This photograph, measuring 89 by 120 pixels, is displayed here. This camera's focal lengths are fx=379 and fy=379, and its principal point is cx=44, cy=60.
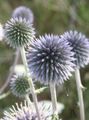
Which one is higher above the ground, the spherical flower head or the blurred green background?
the blurred green background

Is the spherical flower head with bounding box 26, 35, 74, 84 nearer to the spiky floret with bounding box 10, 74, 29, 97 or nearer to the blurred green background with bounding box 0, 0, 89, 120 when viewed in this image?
the spiky floret with bounding box 10, 74, 29, 97

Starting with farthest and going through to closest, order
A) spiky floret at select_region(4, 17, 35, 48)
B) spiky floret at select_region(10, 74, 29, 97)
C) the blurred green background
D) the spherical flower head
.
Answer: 1. the blurred green background
2. spiky floret at select_region(10, 74, 29, 97)
3. spiky floret at select_region(4, 17, 35, 48)
4. the spherical flower head

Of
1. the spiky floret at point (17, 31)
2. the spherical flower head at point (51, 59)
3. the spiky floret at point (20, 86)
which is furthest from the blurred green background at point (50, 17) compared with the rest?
the spherical flower head at point (51, 59)

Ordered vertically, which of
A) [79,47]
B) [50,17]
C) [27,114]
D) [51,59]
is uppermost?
[50,17]

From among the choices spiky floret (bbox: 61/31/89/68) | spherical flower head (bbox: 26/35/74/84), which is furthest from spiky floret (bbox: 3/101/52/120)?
spiky floret (bbox: 61/31/89/68)

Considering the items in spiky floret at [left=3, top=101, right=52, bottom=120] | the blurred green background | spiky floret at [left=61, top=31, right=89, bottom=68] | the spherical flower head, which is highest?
the blurred green background

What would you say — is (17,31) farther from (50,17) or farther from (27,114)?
(50,17)

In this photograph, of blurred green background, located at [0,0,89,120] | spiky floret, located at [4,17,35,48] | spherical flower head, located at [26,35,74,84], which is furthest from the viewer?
blurred green background, located at [0,0,89,120]

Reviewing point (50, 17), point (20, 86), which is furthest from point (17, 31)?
point (50, 17)

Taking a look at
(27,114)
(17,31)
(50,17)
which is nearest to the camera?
(27,114)

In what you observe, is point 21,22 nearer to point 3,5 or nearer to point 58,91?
point 58,91
